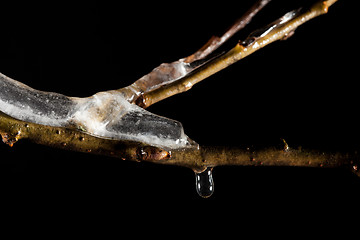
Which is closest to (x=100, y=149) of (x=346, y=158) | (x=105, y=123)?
(x=105, y=123)

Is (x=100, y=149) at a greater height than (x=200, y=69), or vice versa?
(x=200, y=69)

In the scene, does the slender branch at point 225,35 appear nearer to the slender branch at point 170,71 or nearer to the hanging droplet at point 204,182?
the slender branch at point 170,71

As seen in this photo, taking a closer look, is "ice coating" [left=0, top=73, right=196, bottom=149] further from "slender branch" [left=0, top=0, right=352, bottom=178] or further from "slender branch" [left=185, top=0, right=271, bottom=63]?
"slender branch" [left=185, top=0, right=271, bottom=63]

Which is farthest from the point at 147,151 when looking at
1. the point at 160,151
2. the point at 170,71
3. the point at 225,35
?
the point at 225,35

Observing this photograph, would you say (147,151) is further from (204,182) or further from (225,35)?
→ (225,35)

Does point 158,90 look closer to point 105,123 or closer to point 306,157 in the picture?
point 105,123
